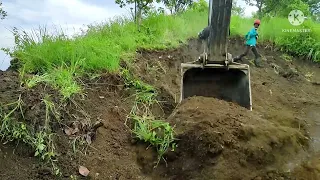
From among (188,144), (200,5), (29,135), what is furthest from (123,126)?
(200,5)

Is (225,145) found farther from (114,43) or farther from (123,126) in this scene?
(114,43)

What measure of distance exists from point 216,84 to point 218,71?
0.52 ft

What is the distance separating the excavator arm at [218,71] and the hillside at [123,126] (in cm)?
30

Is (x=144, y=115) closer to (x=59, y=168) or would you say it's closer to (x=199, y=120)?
(x=199, y=120)

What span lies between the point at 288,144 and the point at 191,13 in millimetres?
4943

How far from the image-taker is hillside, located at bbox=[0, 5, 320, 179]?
3.39 metres

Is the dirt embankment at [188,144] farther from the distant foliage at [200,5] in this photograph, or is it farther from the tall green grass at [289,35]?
the distant foliage at [200,5]

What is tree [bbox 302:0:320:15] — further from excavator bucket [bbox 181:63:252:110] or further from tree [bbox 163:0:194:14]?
excavator bucket [bbox 181:63:252:110]

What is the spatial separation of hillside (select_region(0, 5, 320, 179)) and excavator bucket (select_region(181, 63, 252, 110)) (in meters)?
0.26

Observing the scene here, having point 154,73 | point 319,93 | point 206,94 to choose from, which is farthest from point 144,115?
point 319,93

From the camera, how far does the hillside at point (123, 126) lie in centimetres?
339

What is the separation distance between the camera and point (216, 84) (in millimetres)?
4855

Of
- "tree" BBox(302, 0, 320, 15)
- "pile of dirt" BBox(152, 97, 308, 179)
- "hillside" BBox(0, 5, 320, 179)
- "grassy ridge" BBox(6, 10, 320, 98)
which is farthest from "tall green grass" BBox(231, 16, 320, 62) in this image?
"tree" BBox(302, 0, 320, 15)

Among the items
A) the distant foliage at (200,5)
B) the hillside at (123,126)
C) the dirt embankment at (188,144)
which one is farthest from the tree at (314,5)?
the dirt embankment at (188,144)
